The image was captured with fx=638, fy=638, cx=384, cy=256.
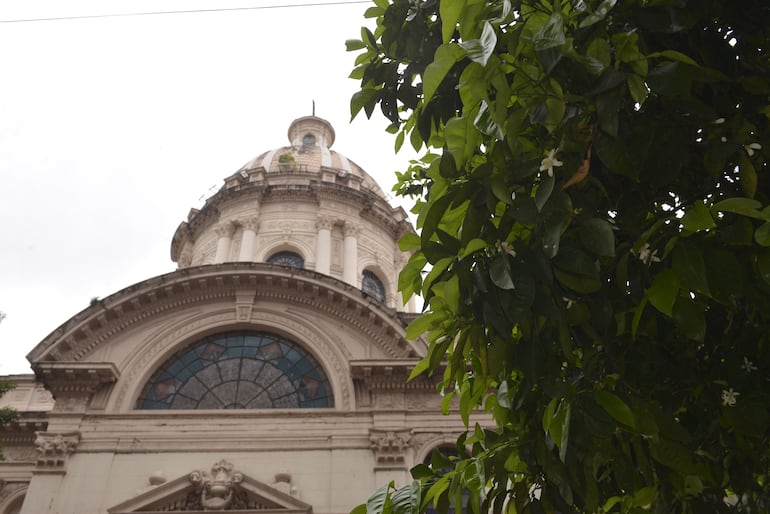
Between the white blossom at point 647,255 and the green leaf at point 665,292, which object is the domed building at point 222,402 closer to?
the white blossom at point 647,255

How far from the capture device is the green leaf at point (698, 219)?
254cm

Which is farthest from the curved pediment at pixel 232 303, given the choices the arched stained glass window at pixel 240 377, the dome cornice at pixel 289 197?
the dome cornice at pixel 289 197

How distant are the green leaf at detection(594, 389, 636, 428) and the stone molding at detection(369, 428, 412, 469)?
12553 mm

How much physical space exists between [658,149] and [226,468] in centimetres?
1336

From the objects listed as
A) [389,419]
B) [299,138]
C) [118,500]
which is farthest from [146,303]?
[299,138]

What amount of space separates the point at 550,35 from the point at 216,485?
13.5m

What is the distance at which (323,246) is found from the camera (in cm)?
2647

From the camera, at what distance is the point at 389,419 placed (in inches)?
597

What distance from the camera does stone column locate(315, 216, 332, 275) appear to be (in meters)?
25.8

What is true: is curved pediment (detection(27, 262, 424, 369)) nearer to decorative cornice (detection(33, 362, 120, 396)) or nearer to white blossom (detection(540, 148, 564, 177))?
decorative cornice (detection(33, 362, 120, 396))

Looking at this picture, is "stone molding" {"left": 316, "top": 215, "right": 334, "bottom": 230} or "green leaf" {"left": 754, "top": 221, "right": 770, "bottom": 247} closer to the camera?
"green leaf" {"left": 754, "top": 221, "right": 770, "bottom": 247}

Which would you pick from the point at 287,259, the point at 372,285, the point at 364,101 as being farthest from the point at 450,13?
the point at 372,285

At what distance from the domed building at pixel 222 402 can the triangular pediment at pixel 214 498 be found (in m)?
0.03

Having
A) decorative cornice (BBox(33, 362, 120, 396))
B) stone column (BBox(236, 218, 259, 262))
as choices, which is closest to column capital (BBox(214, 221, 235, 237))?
stone column (BBox(236, 218, 259, 262))
